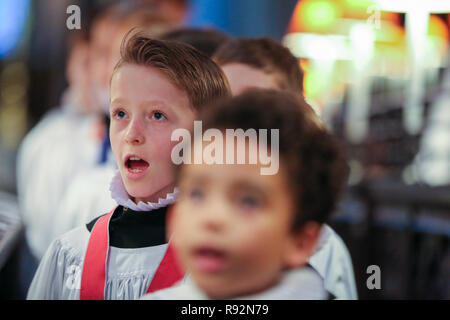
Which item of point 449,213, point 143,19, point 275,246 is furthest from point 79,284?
point 449,213

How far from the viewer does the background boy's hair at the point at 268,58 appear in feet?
3.71

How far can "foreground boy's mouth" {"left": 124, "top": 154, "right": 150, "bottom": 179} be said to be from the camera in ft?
2.89

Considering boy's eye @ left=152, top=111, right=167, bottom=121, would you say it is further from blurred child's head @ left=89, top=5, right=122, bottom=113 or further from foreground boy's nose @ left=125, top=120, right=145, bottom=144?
blurred child's head @ left=89, top=5, right=122, bottom=113

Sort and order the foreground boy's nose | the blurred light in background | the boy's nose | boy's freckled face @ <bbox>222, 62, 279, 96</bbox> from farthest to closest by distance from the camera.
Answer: the blurred light in background → boy's freckled face @ <bbox>222, 62, 279, 96</bbox> → the foreground boy's nose → the boy's nose

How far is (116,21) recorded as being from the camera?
Answer: 1.61 metres

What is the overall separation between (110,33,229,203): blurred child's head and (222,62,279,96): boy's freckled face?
176mm

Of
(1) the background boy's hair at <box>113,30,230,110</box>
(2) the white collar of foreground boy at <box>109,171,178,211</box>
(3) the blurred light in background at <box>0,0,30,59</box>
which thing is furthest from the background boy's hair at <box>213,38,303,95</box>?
(3) the blurred light in background at <box>0,0,30,59</box>

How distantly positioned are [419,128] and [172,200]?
14.3 ft

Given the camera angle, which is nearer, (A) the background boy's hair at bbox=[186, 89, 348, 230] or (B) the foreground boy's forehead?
(A) the background boy's hair at bbox=[186, 89, 348, 230]

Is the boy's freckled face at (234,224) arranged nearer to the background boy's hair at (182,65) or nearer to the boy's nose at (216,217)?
the boy's nose at (216,217)

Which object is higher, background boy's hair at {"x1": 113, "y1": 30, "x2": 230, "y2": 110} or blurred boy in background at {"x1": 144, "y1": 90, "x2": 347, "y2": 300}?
background boy's hair at {"x1": 113, "y1": 30, "x2": 230, "y2": 110}

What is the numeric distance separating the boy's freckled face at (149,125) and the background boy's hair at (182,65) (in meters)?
0.01

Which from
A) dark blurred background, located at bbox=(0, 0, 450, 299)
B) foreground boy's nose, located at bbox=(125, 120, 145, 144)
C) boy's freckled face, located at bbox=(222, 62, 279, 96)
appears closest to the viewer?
foreground boy's nose, located at bbox=(125, 120, 145, 144)
